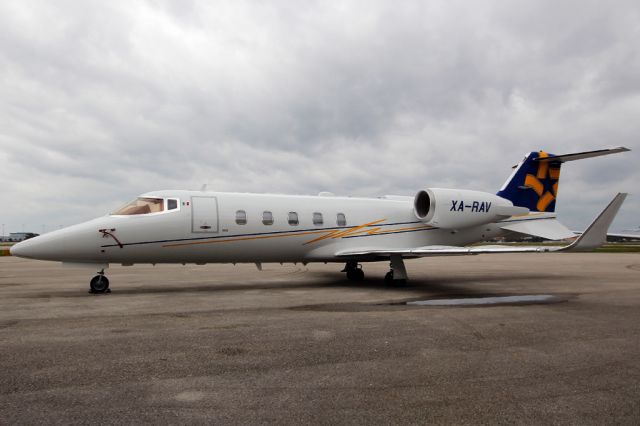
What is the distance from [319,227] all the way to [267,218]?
1.72m

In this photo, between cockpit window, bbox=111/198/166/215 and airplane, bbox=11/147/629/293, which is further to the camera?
cockpit window, bbox=111/198/166/215

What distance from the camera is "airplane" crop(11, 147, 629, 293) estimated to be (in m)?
10.4

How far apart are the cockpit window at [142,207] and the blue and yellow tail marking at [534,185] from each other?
1187cm

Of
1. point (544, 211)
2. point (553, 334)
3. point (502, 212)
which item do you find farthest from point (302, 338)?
point (544, 211)

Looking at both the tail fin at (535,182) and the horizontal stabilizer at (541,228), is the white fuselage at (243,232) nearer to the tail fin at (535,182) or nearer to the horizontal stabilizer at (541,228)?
the horizontal stabilizer at (541,228)

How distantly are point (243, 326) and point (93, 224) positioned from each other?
20.2 feet

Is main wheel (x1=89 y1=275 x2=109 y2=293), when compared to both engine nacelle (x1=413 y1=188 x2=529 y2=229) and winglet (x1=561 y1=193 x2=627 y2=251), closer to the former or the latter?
engine nacelle (x1=413 y1=188 x2=529 y2=229)

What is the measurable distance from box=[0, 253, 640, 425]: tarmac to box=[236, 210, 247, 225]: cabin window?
3.33 metres

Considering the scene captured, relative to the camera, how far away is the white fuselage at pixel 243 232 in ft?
34.3

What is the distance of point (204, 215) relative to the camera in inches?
454

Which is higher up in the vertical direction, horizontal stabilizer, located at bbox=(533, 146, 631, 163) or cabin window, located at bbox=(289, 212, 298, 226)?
horizontal stabilizer, located at bbox=(533, 146, 631, 163)

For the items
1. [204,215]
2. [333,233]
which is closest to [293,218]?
[333,233]

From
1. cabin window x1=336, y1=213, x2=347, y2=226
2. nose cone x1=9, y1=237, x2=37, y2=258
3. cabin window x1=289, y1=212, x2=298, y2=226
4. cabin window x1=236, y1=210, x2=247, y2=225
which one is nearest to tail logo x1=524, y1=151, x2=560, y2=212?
cabin window x1=336, y1=213, x2=347, y2=226

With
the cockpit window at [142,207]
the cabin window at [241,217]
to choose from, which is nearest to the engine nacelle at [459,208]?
the cabin window at [241,217]
